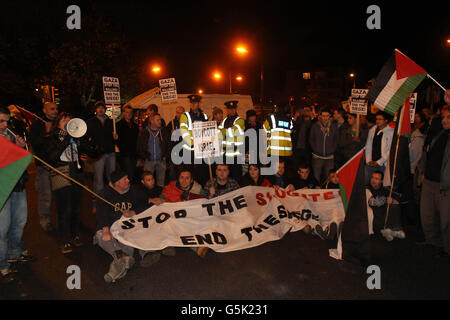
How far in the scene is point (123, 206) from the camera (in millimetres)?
4848

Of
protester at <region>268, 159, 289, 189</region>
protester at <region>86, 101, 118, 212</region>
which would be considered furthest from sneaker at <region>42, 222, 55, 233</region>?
protester at <region>268, 159, 289, 189</region>

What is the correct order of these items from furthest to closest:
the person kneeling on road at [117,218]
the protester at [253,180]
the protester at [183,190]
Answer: the protester at [253,180]
the protester at [183,190]
the person kneeling on road at [117,218]

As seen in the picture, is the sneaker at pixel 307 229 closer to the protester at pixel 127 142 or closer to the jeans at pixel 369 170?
the jeans at pixel 369 170

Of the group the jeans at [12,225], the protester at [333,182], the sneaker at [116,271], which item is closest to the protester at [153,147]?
the jeans at [12,225]

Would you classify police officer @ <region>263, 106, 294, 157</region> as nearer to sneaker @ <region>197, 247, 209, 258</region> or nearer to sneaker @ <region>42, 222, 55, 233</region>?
sneaker @ <region>197, 247, 209, 258</region>

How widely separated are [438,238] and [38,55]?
98.0 feet

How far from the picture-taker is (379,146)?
650 centimetres

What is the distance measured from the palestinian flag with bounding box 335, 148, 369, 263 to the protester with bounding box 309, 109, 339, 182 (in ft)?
9.66

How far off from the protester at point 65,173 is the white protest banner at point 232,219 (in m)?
1.05

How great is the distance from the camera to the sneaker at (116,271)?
411 cm

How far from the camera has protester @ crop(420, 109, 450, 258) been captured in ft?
15.7

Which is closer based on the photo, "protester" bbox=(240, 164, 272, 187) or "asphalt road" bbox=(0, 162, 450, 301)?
"asphalt road" bbox=(0, 162, 450, 301)

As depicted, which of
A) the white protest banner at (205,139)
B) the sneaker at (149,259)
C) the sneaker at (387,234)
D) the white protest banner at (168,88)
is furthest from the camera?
the white protest banner at (168,88)

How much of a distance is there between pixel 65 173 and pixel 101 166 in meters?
2.01
